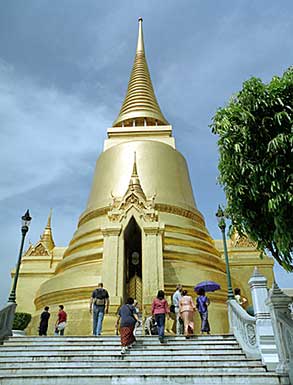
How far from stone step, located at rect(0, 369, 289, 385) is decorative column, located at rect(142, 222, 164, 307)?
6461 mm

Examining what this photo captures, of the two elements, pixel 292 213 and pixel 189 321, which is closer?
pixel 292 213

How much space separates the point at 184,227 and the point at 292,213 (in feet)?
38.0

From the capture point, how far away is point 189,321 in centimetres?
961

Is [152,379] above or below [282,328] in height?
below

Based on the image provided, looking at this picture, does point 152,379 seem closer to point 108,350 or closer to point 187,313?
point 108,350

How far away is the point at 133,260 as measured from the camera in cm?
1638

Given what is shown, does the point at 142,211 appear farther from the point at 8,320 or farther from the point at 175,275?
the point at 8,320

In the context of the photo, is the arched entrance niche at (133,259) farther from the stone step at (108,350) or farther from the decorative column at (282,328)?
the decorative column at (282,328)

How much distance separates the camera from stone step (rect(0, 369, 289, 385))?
6258 millimetres

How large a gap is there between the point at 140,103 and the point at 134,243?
14703 mm

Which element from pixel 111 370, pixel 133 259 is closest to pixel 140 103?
pixel 133 259

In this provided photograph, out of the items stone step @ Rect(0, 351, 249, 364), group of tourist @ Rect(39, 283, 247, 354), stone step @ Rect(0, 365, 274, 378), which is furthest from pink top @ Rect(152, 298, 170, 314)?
stone step @ Rect(0, 365, 274, 378)

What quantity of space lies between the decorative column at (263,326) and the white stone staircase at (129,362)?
26 cm

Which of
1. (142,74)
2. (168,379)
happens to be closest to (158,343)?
(168,379)
